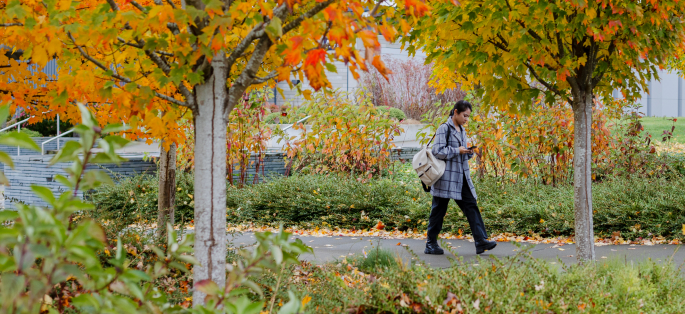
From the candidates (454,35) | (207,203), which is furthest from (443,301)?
(454,35)

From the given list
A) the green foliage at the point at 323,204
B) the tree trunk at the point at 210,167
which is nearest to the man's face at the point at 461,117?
the green foliage at the point at 323,204

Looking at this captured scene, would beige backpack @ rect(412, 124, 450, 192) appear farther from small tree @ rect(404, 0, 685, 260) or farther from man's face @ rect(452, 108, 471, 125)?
small tree @ rect(404, 0, 685, 260)

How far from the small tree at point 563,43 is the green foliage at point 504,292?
1.10 meters

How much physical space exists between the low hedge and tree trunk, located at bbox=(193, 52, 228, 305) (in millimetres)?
3279

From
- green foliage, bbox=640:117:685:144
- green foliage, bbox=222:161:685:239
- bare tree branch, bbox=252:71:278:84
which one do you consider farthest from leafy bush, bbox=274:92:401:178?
green foliage, bbox=640:117:685:144

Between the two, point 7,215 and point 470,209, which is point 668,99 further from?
point 7,215

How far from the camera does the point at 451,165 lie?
5.09 m

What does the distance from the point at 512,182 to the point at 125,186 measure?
617 cm

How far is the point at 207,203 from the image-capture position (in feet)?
7.89

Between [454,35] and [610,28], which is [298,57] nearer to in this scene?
[454,35]

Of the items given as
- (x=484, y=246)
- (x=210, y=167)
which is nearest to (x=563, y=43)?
(x=484, y=246)

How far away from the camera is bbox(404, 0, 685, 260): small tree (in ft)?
11.6

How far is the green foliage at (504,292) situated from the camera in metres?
2.66

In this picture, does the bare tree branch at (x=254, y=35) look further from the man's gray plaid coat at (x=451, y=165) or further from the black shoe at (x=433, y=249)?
the black shoe at (x=433, y=249)
